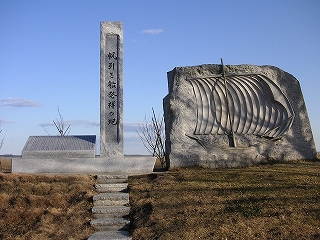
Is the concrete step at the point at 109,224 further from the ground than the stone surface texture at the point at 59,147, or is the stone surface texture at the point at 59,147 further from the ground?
the stone surface texture at the point at 59,147

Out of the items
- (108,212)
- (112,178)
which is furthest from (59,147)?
(108,212)

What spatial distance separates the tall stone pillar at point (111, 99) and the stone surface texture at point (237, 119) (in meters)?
1.36

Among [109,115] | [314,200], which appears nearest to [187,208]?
[314,200]

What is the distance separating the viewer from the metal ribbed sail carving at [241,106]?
1115 cm

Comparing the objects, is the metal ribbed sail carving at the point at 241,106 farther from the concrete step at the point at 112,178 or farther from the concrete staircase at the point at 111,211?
the concrete staircase at the point at 111,211

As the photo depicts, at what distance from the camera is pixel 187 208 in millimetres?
7254

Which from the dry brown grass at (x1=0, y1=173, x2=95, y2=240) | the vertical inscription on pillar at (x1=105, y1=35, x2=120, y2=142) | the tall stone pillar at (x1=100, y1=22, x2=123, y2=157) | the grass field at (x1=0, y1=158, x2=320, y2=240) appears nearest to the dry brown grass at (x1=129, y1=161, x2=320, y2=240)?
the grass field at (x1=0, y1=158, x2=320, y2=240)

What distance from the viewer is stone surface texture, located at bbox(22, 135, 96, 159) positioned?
10.4m

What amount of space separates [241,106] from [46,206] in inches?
242

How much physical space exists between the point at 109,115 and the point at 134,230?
4.53 metres

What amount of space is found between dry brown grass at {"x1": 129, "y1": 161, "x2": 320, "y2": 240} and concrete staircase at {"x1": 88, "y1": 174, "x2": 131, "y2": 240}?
18 cm

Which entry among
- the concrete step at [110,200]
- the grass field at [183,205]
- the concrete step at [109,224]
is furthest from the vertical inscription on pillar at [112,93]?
the concrete step at [109,224]

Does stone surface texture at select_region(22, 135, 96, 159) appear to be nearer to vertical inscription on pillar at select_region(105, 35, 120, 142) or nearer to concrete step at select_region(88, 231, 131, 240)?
vertical inscription on pillar at select_region(105, 35, 120, 142)

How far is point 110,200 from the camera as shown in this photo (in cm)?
798
